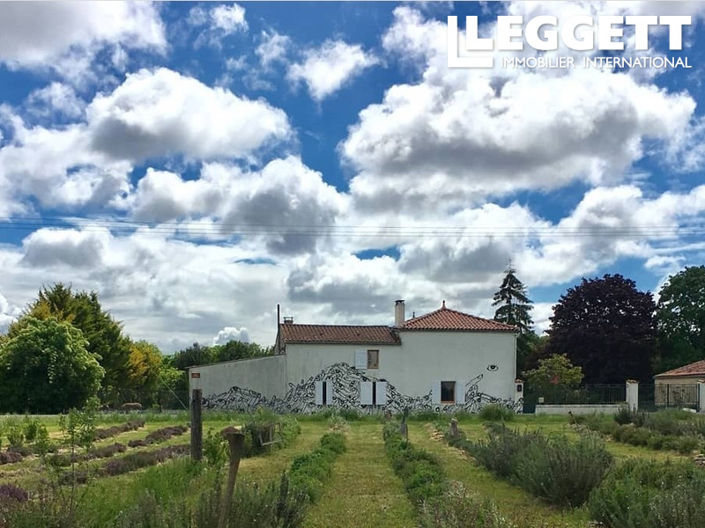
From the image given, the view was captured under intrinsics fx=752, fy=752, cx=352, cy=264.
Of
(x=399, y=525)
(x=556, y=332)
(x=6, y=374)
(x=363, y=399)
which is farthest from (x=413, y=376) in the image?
(x=399, y=525)

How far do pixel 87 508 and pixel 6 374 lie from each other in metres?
33.1

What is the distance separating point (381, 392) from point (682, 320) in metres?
25.3

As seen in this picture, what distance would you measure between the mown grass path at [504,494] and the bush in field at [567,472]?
223mm

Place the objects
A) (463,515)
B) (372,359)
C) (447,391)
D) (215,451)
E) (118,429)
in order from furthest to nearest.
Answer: (447,391)
(372,359)
(118,429)
(215,451)
(463,515)

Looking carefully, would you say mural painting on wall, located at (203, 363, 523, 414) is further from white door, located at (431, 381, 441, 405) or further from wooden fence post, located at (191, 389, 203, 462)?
wooden fence post, located at (191, 389, 203, 462)

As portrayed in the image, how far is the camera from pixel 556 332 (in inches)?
2068

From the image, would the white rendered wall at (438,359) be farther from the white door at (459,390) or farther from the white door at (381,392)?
the white door at (381,392)

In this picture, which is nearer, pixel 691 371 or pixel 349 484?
pixel 349 484

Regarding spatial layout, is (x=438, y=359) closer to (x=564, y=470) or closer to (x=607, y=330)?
(x=607, y=330)

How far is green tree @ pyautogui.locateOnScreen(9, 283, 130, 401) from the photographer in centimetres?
4731

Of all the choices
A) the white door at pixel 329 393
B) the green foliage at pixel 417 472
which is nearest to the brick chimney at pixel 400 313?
the white door at pixel 329 393

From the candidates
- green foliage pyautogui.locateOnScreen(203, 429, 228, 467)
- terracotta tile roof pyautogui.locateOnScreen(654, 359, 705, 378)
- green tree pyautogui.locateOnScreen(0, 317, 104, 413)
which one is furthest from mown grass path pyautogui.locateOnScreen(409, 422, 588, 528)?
terracotta tile roof pyautogui.locateOnScreen(654, 359, 705, 378)

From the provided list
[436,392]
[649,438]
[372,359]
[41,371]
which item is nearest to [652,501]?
[649,438]

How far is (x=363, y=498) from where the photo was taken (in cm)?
1109
